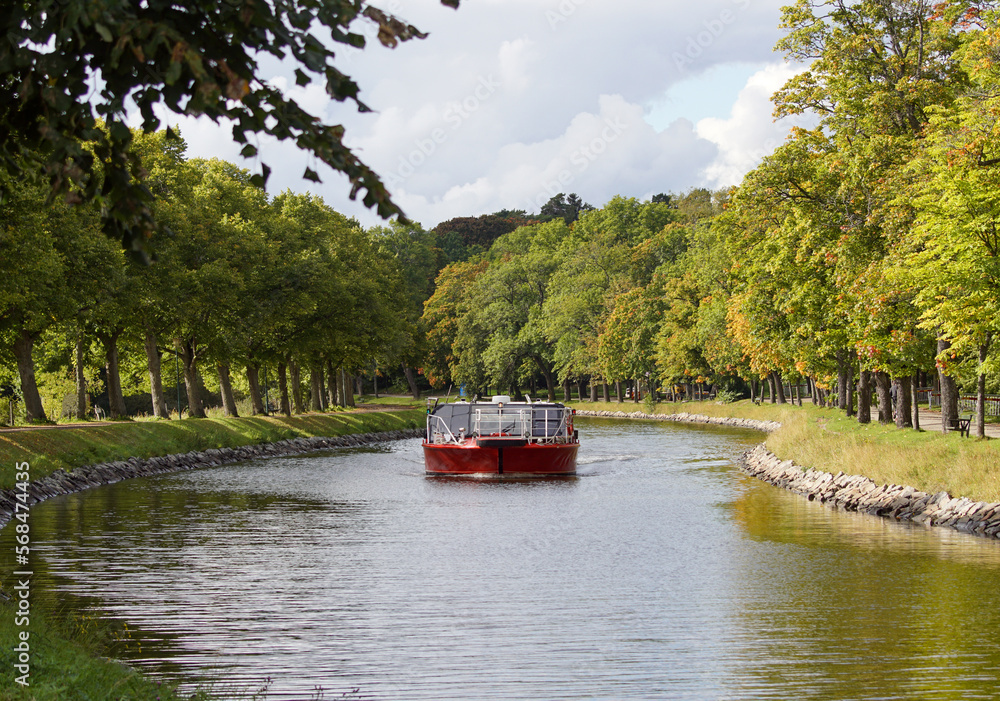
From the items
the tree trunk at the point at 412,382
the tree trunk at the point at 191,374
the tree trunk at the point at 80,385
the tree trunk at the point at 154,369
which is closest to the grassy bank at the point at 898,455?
the tree trunk at the point at 154,369

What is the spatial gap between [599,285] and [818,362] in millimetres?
54900

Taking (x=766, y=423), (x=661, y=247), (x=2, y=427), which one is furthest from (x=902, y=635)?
(x=661, y=247)

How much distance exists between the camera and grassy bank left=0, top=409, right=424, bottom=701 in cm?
820

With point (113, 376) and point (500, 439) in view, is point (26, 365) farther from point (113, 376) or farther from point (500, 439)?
point (500, 439)

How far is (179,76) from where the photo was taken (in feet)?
18.2

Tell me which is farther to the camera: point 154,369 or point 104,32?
point 154,369

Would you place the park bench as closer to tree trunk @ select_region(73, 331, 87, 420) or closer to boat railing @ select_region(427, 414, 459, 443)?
boat railing @ select_region(427, 414, 459, 443)

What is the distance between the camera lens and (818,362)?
4428cm

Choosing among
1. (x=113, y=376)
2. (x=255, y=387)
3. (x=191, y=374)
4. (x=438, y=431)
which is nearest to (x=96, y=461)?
(x=113, y=376)

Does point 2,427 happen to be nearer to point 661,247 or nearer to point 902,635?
point 902,635

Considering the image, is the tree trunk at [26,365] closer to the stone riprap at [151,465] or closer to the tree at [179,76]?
the stone riprap at [151,465]

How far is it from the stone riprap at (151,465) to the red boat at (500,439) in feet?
30.4

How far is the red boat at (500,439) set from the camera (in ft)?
124

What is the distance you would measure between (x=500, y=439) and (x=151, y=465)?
→ 13161 mm
